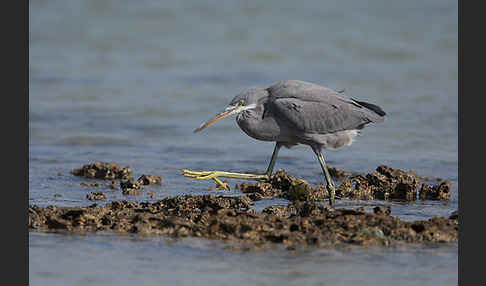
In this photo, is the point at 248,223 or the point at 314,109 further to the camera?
the point at 314,109

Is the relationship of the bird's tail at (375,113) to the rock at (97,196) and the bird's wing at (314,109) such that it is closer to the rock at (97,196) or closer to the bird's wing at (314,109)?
the bird's wing at (314,109)

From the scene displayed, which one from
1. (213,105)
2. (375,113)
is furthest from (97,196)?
(213,105)

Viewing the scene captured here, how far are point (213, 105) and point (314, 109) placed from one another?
6319mm

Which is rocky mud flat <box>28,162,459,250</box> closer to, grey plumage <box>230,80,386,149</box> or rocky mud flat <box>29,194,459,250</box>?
rocky mud flat <box>29,194,459,250</box>

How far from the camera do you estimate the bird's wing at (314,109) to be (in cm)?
755

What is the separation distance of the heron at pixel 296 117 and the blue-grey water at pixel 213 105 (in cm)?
64

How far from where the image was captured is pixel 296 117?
754 centimetres

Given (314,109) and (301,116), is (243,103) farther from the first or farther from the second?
(314,109)

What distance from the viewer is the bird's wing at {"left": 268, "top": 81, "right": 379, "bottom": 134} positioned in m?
7.55

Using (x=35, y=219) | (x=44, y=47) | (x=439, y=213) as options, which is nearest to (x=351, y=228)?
(x=439, y=213)

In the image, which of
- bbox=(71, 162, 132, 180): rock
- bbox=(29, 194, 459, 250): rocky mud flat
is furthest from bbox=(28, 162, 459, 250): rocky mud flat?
bbox=(71, 162, 132, 180): rock

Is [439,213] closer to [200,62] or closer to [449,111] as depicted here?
[449,111]

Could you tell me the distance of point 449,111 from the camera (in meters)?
13.2

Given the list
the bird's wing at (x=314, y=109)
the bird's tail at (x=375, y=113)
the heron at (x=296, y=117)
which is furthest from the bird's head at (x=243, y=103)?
the bird's tail at (x=375, y=113)
